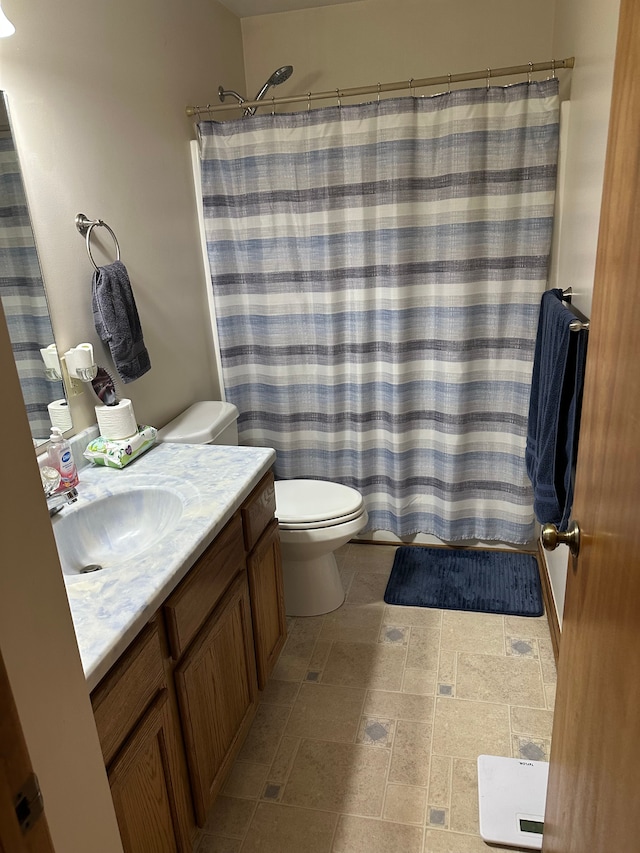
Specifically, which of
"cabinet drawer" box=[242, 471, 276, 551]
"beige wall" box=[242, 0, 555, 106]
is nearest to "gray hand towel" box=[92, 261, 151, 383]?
→ "cabinet drawer" box=[242, 471, 276, 551]

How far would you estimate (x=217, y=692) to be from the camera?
158 cm

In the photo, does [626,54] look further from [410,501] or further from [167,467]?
[410,501]

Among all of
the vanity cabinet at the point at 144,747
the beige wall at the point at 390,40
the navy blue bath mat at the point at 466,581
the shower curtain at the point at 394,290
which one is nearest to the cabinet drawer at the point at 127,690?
the vanity cabinet at the point at 144,747

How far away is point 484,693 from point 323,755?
58 centimetres

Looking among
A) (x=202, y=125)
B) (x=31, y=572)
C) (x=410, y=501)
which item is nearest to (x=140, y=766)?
(x=31, y=572)

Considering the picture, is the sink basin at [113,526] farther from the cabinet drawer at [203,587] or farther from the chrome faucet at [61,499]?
the cabinet drawer at [203,587]

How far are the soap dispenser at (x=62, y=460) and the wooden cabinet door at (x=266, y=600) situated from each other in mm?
537

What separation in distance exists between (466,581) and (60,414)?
175 cm

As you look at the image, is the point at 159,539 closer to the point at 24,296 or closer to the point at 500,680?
the point at 24,296

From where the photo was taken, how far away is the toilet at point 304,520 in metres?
2.27

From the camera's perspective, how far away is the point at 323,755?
1.88 meters

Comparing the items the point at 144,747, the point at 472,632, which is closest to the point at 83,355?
the point at 144,747

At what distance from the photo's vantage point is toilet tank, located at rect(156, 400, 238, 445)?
7.12 feet

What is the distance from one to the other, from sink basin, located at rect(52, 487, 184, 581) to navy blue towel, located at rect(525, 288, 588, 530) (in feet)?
3.15
